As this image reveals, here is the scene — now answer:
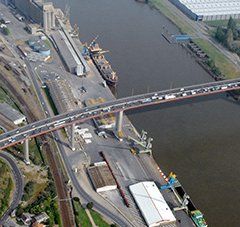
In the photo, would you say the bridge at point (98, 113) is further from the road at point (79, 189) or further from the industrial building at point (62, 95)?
the industrial building at point (62, 95)

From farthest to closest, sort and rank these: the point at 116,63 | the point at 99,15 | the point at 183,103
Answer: the point at 99,15
the point at 116,63
the point at 183,103

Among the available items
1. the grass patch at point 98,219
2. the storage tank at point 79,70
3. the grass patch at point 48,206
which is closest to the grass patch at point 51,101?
the storage tank at point 79,70

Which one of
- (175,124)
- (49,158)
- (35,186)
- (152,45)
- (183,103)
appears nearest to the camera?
(35,186)

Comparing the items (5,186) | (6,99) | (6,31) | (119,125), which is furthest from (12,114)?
(6,31)

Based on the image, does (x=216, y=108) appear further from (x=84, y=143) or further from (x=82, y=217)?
(x=82, y=217)

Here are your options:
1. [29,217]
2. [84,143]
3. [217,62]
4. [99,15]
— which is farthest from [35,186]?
[99,15]

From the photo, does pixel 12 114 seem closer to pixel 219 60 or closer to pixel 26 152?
pixel 26 152
